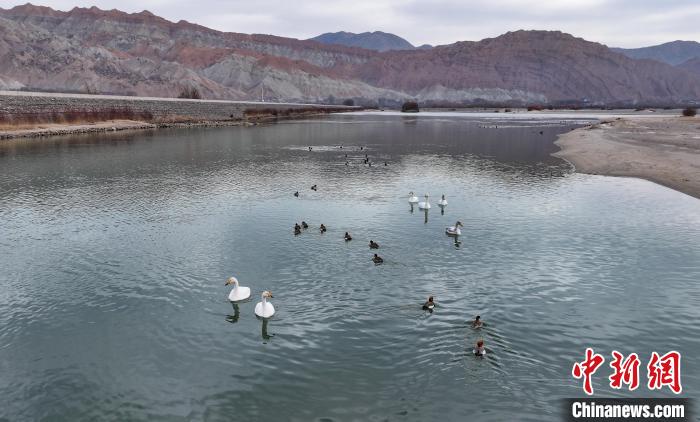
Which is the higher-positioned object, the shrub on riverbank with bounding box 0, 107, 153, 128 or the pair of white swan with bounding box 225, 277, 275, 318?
the shrub on riverbank with bounding box 0, 107, 153, 128

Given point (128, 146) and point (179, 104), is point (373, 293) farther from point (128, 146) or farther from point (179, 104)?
point (179, 104)

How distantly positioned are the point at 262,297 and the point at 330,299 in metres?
3.15

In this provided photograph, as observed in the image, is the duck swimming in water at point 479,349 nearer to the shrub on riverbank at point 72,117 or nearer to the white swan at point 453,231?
the white swan at point 453,231

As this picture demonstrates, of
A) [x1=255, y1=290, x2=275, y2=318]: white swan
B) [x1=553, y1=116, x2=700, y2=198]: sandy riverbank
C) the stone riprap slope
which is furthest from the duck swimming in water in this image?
the stone riprap slope

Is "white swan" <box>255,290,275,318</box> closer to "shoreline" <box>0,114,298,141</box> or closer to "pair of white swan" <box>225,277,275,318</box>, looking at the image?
"pair of white swan" <box>225,277,275,318</box>

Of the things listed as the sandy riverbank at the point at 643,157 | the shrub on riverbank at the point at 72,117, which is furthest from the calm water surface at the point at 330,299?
the shrub on riverbank at the point at 72,117

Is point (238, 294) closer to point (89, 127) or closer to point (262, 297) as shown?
point (262, 297)

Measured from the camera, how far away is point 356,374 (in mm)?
17016

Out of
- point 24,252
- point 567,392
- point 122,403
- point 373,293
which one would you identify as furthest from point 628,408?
point 24,252

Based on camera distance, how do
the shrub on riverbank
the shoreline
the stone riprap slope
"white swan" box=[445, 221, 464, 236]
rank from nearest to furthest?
"white swan" box=[445, 221, 464, 236] < the shoreline < the shrub on riverbank < the stone riprap slope

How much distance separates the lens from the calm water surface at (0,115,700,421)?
16.0 metres

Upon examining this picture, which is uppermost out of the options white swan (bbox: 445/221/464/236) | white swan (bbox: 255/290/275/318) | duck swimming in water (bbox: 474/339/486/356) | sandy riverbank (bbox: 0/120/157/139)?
sandy riverbank (bbox: 0/120/157/139)

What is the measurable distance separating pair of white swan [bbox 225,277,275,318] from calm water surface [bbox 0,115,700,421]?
1.31 ft

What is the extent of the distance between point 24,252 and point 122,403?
60.1ft
